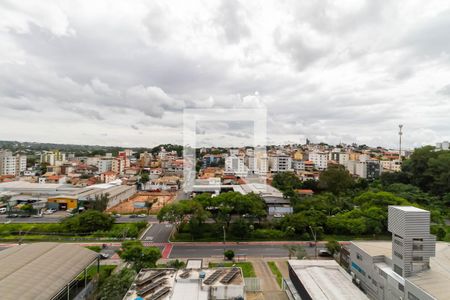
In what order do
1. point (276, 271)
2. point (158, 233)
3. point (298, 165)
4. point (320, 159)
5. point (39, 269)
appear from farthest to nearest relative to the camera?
1. point (320, 159)
2. point (298, 165)
3. point (158, 233)
4. point (276, 271)
5. point (39, 269)

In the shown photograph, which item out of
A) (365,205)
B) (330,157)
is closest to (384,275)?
(365,205)

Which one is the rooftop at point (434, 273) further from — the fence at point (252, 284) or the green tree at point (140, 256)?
the green tree at point (140, 256)

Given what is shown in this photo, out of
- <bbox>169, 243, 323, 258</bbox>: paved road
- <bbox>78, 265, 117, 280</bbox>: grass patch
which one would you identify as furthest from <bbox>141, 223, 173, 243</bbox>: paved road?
<bbox>78, 265, 117, 280</bbox>: grass patch

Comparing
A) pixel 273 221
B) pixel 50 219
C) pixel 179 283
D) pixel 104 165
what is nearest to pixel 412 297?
pixel 179 283

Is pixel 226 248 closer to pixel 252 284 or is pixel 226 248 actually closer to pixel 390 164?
pixel 252 284

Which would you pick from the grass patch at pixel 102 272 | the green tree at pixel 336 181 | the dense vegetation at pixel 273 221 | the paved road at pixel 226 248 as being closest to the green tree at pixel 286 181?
the green tree at pixel 336 181

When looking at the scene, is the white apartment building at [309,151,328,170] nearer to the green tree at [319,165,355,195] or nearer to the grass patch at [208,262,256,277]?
the green tree at [319,165,355,195]

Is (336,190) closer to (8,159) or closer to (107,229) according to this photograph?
(107,229)
